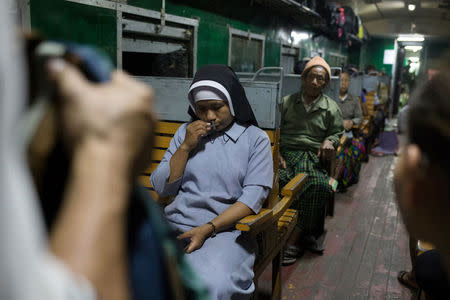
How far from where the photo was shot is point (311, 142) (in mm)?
3674

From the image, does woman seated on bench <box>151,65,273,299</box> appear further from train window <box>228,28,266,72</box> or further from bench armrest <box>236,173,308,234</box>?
train window <box>228,28,266,72</box>

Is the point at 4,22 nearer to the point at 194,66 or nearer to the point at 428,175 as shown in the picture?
the point at 428,175

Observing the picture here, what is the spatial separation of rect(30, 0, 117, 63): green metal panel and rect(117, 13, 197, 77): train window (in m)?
0.11

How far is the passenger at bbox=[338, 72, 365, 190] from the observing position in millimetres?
5070

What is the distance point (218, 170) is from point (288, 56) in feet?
21.7

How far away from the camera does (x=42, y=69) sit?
0.48m

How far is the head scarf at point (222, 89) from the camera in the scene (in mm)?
2127

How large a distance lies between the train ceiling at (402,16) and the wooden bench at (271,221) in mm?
10667

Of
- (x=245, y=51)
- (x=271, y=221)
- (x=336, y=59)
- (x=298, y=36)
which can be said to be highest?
(x=298, y=36)

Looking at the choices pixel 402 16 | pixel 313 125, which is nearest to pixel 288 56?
pixel 313 125

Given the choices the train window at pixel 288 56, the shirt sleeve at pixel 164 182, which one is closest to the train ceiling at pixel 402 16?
the train window at pixel 288 56

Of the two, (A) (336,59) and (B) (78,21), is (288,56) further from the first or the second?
(B) (78,21)

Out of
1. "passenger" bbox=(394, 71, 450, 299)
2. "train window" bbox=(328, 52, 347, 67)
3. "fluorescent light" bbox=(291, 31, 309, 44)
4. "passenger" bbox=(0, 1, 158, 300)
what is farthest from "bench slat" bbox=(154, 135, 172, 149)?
"train window" bbox=(328, 52, 347, 67)

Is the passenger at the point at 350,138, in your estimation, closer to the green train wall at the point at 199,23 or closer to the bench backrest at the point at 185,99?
the green train wall at the point at 199,23
